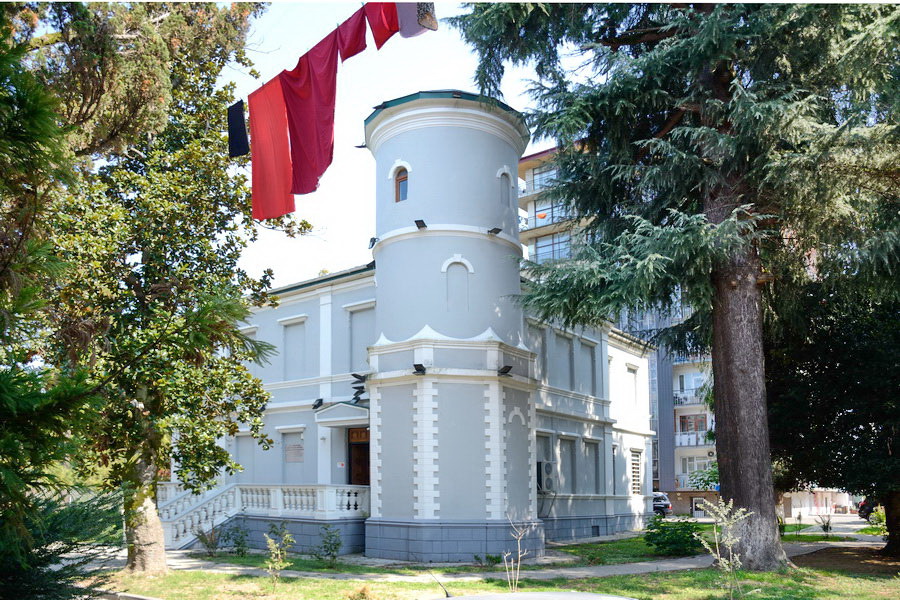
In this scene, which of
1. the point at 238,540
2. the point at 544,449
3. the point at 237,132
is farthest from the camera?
the point at 544,449

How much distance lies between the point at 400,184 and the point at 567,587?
11.1 m

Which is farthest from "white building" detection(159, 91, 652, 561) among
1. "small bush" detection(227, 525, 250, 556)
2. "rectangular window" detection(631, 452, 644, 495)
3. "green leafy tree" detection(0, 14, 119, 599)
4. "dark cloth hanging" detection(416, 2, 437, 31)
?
"green leafy tree" detection(0, 14, 119, 599)

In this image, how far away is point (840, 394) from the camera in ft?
62.5

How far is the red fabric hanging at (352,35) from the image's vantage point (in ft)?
40.0

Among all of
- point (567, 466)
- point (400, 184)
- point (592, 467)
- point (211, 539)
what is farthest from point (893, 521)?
point (211, 539)

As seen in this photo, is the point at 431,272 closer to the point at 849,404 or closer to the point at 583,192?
the point at 583,192

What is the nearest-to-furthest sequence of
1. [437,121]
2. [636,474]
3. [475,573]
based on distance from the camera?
1. [475,573]
2. [437,121]
3. [636,474]

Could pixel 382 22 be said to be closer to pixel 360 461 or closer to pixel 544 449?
pixel 360 461

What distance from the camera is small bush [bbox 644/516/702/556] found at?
19859mm

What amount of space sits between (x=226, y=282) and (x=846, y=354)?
47.7 ft

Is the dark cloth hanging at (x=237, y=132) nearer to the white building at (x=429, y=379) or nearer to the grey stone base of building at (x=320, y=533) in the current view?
the white building at (x=429, y=379)

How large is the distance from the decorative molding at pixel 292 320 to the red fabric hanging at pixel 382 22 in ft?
50.0

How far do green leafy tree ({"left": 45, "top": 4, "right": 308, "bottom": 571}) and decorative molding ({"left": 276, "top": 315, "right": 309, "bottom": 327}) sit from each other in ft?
35.1

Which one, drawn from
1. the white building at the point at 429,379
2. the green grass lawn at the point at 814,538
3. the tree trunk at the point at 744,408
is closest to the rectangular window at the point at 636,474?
the green grass lawn at the point at 814,538
